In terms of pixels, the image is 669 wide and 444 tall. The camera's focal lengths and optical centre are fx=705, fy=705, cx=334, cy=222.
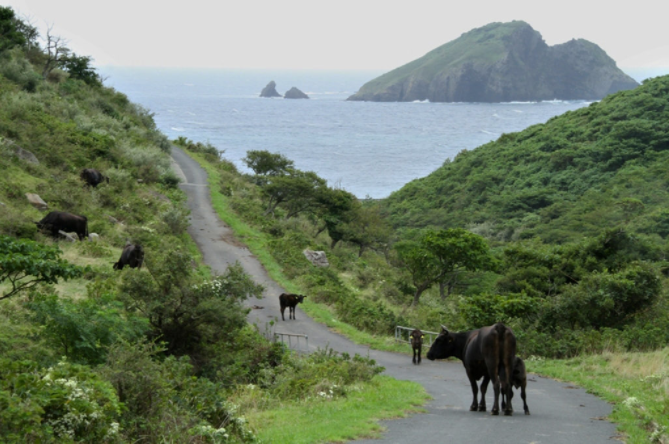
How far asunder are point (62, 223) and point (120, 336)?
1219 cm

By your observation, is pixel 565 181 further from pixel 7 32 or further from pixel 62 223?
pixel 62 223

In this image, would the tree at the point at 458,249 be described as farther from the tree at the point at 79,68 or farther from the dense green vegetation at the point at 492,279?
the tree at the point at 79,68

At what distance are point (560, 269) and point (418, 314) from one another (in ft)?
19.1

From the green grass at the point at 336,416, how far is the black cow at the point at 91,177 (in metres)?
20.1

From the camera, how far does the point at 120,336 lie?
36.4 ft

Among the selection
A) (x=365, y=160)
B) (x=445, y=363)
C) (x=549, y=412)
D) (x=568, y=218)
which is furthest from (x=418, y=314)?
(x=365, y=160)

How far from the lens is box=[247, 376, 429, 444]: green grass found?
29.6 feet

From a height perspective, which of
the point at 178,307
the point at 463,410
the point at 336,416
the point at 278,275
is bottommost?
the point at 278,275

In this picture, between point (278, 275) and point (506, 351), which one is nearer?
point (506, 351)

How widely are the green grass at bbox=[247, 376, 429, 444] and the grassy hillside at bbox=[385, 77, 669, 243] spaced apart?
140ft

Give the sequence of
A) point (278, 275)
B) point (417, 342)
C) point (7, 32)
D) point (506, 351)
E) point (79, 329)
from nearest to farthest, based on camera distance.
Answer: point (79, 329) → point (506, 351) → point (417, 342) → point (278, 275) → point (7, 32)

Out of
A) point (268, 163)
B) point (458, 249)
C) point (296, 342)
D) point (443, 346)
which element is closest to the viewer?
point (443, 346)

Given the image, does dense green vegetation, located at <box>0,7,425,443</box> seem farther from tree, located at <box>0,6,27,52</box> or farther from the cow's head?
tree, located at <box>0,6,27,52</box>

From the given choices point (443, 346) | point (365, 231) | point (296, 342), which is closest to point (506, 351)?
point (443, 346)
